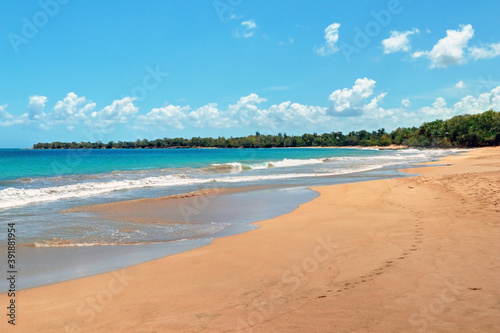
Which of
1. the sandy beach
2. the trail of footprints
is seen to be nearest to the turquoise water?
the sandy beach

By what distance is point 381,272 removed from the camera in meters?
5.73

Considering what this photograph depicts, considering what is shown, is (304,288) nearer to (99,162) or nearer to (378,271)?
(378,271)

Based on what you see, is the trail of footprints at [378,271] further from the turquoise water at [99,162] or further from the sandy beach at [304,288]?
the turquoise water at [99,162]

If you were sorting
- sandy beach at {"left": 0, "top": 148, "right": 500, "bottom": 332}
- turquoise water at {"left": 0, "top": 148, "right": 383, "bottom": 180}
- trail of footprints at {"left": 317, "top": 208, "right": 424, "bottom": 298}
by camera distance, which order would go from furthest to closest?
turquoise water at {"left": 0, "top": 148, "right": 383, "bottom": 180} → trail of footprints at {"left": 317, "top": 208, "right": 424, "bottom": 298} → sandy beach at {"left": 0, "top": 148, "right": 500, "bottom": 332}

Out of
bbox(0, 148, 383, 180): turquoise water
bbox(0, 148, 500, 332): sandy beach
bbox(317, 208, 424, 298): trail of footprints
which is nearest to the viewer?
bbox(0, 148, 500, 332): sandy beach

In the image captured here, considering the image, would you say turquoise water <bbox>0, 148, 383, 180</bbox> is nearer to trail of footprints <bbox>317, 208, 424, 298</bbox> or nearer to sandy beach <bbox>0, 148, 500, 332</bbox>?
sandy beach <bbox>0, 148, 500, 332</bbox>

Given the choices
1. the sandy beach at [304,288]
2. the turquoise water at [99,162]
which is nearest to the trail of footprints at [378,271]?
the sandy beach at [304,288]

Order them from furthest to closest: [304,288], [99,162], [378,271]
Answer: [99,162], [378,271], [304,288]

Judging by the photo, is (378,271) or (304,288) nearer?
(304,288)

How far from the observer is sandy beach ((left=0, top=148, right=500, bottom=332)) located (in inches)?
168

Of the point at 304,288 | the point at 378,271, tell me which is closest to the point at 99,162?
the point at 304,288

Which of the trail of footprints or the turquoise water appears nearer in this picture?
the trail of footprints

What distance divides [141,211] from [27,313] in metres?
8.72

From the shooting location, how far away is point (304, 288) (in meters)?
5.27
